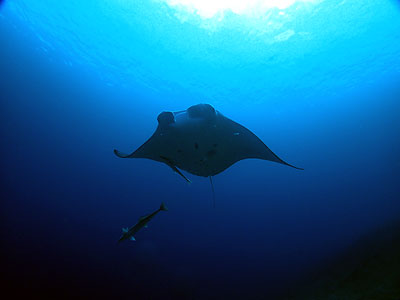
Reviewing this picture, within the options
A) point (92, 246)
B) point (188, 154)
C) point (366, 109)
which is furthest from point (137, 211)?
point (366, 109)

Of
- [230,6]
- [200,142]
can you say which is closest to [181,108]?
[230,6]

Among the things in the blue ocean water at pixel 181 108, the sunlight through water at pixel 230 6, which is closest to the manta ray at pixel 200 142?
the sunlight through water at pixel 230 6

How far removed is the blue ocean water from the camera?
26.6 ft

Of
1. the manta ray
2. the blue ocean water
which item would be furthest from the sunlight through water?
the manta ray

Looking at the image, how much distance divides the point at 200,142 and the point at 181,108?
34.2 feet

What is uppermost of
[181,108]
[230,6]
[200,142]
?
[181,108]

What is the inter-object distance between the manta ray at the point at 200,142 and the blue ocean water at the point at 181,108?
632cm

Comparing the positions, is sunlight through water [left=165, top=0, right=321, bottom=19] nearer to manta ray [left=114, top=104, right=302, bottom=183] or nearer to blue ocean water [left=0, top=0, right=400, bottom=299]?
blue ocean water [left=0, top=0, right=400, bottom=299]

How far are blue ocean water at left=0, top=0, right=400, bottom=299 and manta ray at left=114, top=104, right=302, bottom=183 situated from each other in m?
6.32

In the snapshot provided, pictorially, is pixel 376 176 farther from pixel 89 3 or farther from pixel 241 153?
pixel 89 3

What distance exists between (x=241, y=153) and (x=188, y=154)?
2.75 ft

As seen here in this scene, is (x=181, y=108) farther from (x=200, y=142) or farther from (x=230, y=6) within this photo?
(x=200, y=142)

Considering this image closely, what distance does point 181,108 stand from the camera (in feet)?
42.5

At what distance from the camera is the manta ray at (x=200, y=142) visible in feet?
9.06
